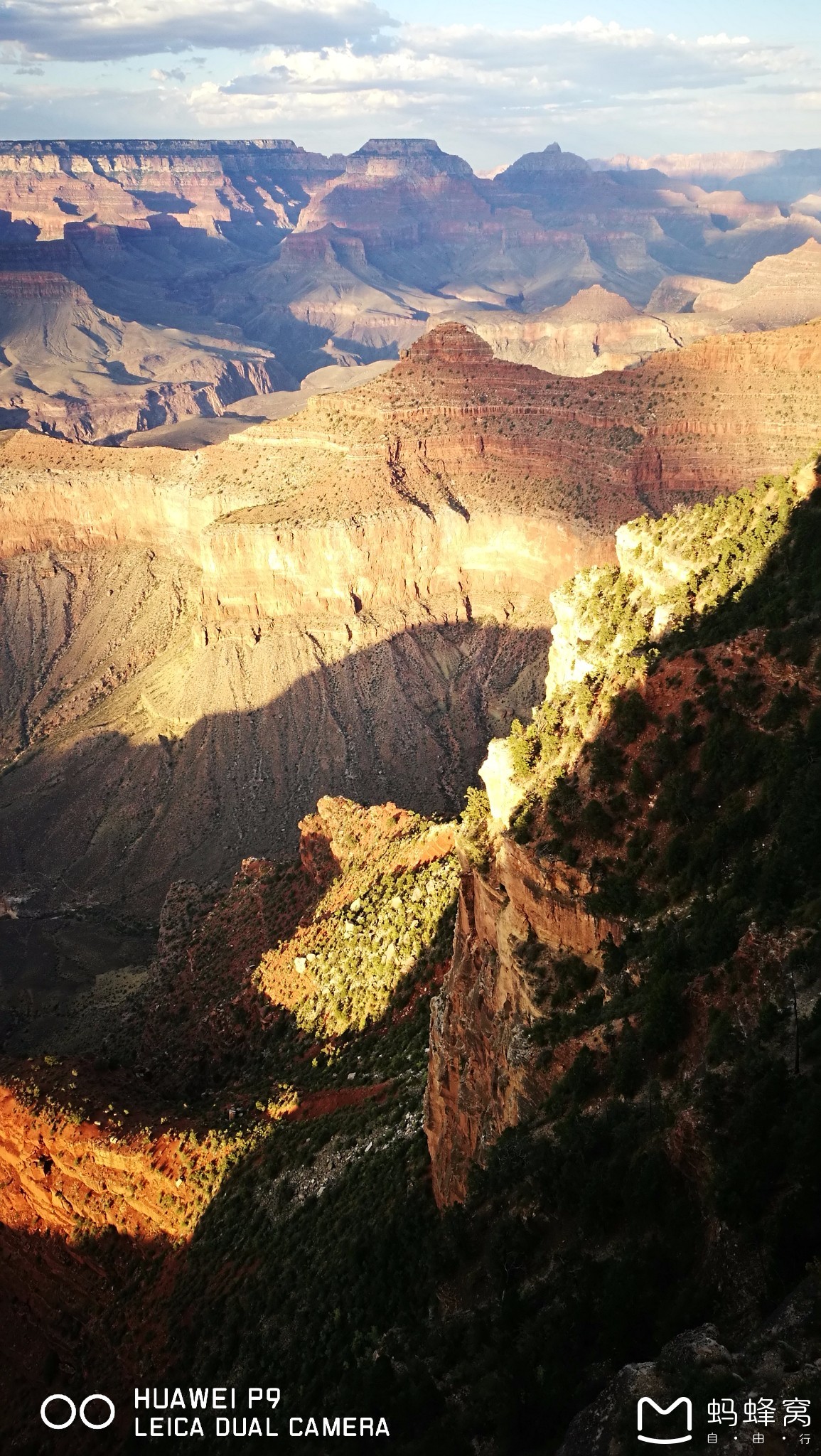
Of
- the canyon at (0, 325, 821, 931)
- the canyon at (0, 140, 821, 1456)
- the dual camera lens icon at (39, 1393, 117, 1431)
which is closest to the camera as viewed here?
the canyon at (0, 140, 821, 1456)

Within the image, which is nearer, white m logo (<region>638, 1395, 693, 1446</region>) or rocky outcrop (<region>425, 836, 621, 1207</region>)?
white m logo (<region>638, 1395, 693, 1446</region>)

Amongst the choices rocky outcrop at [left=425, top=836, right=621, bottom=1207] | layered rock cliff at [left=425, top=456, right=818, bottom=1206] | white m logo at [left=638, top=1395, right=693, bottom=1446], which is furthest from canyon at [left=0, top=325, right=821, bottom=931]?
white m logo at [left=638, top=1395, right=693, bottom=1446]

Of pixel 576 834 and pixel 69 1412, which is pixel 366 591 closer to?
pixel 69 1412

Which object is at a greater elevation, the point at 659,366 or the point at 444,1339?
the point at 659,366

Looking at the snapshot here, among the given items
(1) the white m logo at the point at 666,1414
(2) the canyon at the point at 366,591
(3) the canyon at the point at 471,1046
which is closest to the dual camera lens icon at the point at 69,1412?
(3) the canyon at the point at 471,1046

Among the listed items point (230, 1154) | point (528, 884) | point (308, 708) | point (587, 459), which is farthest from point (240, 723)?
point (528, 884)

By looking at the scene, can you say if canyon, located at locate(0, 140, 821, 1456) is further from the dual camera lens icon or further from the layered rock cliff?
the dual camera lens icon

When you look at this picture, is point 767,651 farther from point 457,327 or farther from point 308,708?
point 457,327
